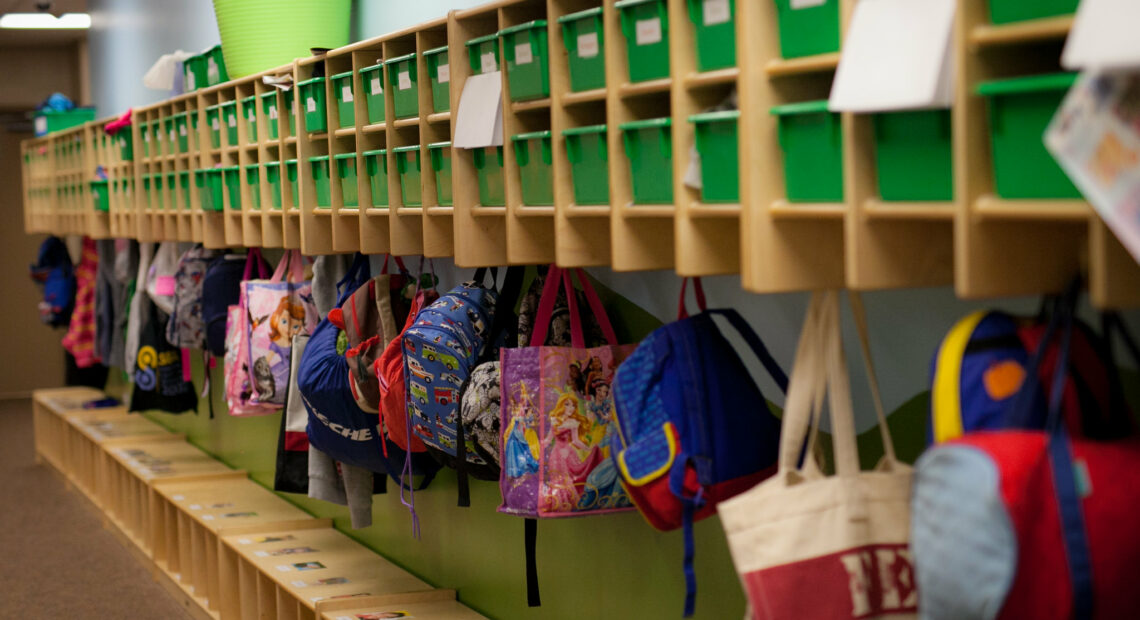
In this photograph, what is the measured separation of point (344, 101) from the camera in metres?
3.57

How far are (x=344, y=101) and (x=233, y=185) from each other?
1186mm

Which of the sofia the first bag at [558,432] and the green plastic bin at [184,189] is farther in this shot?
the green plastic bin at [184,189]

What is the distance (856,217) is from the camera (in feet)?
5.69

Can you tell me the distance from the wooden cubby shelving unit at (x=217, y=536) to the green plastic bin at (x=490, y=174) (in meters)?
1.58

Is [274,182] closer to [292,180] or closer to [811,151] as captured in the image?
[292,180]

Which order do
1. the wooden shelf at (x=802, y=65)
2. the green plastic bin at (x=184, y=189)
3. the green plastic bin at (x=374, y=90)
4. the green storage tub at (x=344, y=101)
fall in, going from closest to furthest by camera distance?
the wooden shelf at (x=802, y=65), the green plastic bin at (x=374, y=90), the green storage tub at (x=344, y=101), the green plastic bin at (x=184, y=189)

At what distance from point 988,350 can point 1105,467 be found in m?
0.22

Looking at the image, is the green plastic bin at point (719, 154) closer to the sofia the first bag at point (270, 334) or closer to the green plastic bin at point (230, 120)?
the sofia the first bag at point (270, 334)

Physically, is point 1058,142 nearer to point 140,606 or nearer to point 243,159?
point 243,159

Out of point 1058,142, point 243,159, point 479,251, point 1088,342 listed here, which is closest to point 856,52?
point 1058,142

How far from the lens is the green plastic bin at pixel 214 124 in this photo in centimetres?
471

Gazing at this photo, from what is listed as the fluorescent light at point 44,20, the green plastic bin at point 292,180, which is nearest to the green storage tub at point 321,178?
the green plastic bin at point 292,180

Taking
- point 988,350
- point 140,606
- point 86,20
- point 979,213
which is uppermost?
point 86,20

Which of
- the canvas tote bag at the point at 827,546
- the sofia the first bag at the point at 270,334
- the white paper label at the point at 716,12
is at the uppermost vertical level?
the white paper label at the point at 716,12
